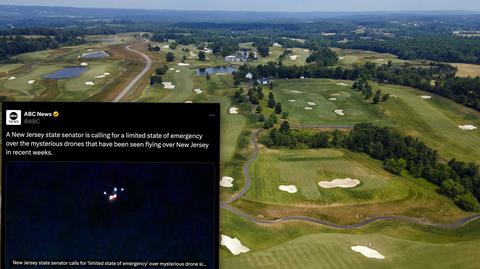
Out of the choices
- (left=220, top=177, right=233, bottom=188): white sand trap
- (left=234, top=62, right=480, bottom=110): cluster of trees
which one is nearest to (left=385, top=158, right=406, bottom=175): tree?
(left=220, top=177, right=233, bottom=188): white sand trap

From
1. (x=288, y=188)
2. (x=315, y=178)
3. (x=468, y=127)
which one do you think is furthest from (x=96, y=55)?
(x=468, y=127)

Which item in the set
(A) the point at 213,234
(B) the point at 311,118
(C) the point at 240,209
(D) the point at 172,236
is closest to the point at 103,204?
(D) the point at 172,236

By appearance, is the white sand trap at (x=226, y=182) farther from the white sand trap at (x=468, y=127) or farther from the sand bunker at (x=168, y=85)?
the sand bunker at (x=168, y=85)

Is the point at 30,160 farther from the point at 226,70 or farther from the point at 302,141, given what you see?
the point at 226,70

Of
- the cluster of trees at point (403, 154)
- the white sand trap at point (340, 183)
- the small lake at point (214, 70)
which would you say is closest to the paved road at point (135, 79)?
the small lake at point (214, 70)

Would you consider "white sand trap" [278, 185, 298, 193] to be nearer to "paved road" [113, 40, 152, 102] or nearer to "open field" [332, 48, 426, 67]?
"paved road" [113, 40, 152, 102]
